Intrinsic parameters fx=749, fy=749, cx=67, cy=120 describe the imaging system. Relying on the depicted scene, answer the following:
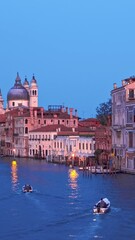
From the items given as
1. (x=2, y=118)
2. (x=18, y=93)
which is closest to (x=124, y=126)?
(x=2, y=118)

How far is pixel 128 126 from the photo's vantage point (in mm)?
43156

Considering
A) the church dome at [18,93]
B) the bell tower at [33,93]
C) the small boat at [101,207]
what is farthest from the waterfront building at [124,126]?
the church dome at [18,93]

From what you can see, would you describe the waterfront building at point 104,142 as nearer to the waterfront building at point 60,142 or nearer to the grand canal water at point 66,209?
the waterfront building at point 60,142

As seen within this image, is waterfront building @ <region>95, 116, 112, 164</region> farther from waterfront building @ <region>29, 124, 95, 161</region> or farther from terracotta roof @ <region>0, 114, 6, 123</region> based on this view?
terracotta roof @ <region>0, 114, 6, 123</region>

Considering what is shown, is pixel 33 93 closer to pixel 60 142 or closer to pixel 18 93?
pixel 18 93

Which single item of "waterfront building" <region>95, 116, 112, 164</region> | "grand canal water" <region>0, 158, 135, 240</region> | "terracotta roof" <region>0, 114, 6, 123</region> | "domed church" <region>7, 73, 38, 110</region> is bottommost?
"grand canal water" <region>0, 158, 135, 240</region>

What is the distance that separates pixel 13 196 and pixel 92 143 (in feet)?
79.5

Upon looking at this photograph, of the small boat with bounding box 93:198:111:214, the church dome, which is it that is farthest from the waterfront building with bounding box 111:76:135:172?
the church dome

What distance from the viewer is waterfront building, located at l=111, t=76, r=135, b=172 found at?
140 feet

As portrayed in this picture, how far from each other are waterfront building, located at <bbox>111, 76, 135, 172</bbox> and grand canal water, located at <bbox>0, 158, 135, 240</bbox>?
1.80 meters

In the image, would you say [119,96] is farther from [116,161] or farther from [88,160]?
[88,160]

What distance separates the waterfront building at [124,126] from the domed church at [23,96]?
48.8 meters

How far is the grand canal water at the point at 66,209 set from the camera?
2294cm

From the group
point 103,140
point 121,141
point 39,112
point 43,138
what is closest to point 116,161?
point 121,141
